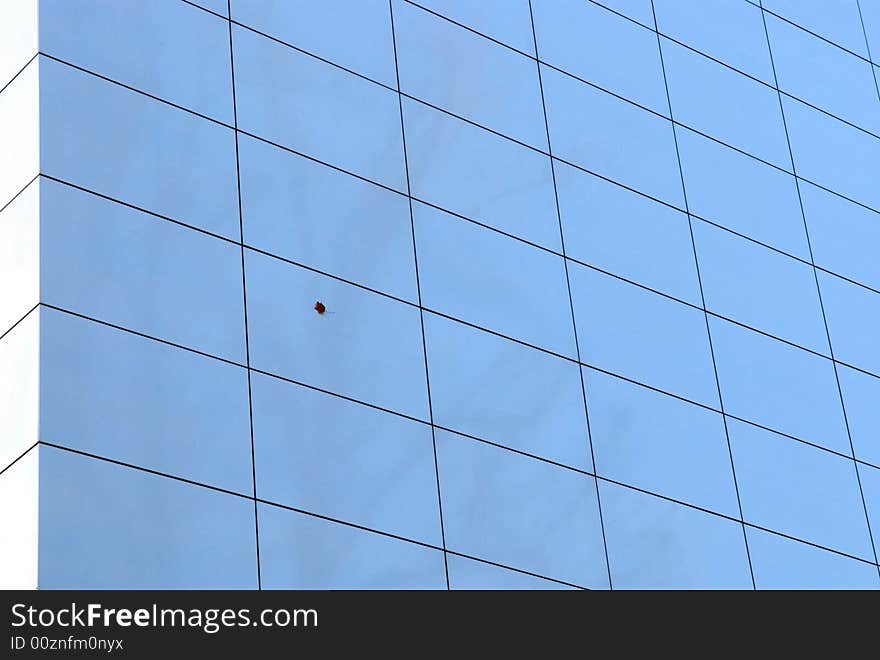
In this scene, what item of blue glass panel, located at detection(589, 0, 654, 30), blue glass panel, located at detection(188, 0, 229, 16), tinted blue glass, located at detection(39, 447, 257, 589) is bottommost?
tinted blue glass, located at detection(39, 447, 257, 589)

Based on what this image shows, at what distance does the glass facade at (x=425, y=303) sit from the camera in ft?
39.3

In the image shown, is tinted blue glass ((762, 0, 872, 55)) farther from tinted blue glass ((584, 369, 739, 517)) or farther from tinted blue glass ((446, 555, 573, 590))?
tinted blue glass ((446, 555, 573, 590))

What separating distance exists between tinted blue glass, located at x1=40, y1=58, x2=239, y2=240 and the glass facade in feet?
0.07

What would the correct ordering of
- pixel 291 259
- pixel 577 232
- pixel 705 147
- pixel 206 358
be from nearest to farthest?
pixel 206 358 < pixel 291 259 < pixel 577 232 < pixel 705 147

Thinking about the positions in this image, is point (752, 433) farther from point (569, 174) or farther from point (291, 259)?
point (291, 259)

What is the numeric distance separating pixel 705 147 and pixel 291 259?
542 cm

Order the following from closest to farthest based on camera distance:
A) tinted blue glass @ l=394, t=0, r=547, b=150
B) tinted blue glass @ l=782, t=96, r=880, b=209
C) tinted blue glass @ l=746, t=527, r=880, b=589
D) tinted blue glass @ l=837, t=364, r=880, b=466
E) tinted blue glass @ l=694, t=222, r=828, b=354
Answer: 1. tinted blue glass @ l=746, t=527, r=880, b=589
2. tinted blue glass @ l=394, t=0, r=547, b=150
3. tinted blue glass @ l=694, t=222, r=828, b=354
4. tinted blue glass @ l=837, t=364, r=880, b=466
5. tinted blue glass @ l=782, t=96, r=880, b=209

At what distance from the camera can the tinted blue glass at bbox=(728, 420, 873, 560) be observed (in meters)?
15.5

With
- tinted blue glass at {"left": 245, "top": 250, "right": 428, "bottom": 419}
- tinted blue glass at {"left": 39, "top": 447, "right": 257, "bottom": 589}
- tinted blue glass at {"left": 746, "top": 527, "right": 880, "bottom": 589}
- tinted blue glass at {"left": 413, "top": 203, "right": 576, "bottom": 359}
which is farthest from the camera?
tinted blue glass at {"left": 746, "top": 527, "right": 880, "bottom": 589}

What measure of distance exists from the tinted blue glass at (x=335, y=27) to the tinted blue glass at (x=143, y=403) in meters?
3.17

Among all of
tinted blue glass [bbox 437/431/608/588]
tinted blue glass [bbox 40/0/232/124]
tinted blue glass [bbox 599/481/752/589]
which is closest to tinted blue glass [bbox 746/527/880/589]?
tinted blue glass [bbox 599/481/752/589]

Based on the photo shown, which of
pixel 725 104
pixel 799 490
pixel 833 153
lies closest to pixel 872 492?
pixel 799 490
